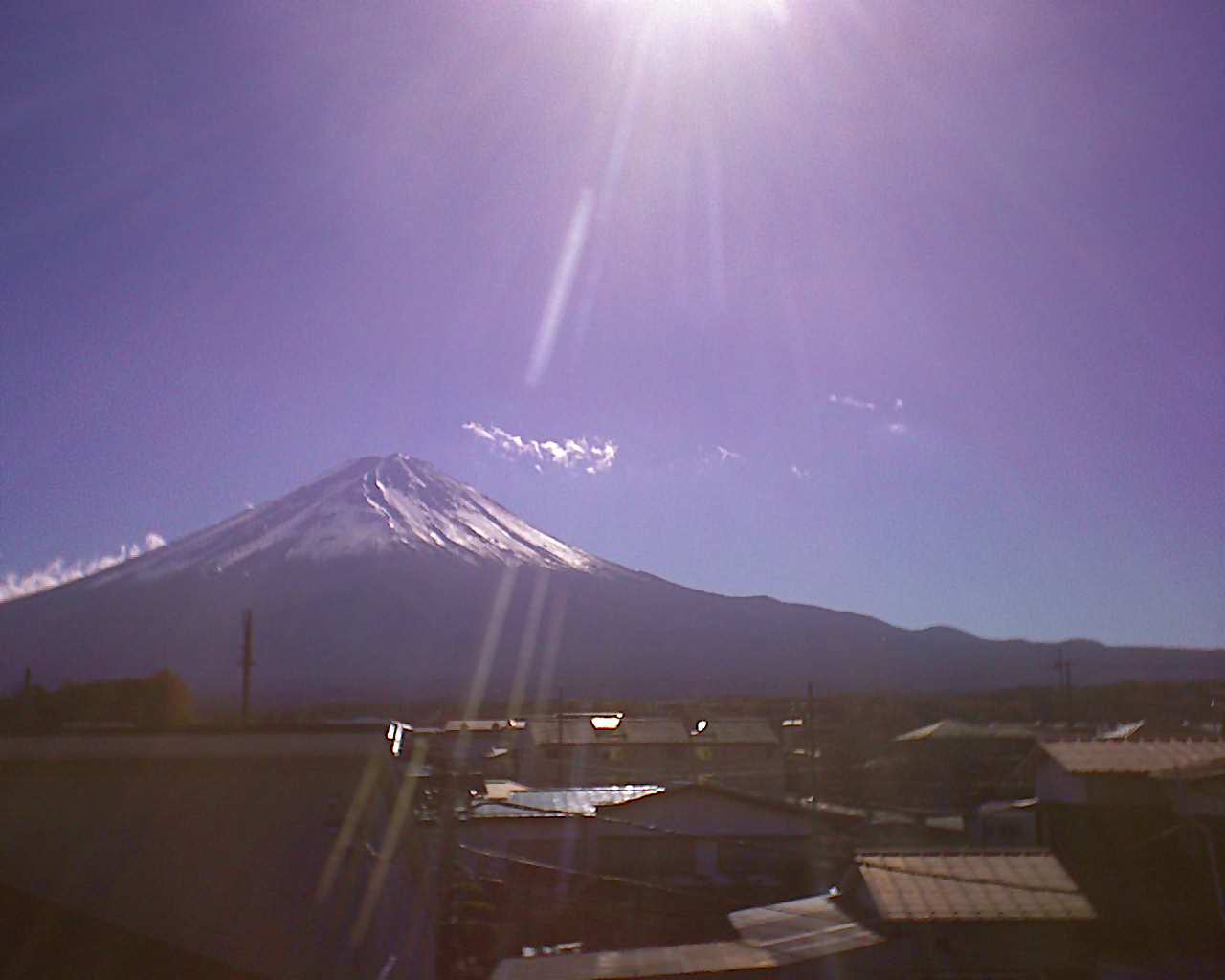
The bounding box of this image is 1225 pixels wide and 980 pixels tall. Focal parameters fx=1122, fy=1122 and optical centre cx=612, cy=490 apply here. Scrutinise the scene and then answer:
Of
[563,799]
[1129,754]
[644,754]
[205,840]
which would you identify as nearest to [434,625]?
[644,754]

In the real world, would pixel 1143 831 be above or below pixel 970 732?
below

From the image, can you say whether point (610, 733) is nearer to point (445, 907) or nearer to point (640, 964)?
point (445, 907)

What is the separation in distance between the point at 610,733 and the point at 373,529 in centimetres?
5838

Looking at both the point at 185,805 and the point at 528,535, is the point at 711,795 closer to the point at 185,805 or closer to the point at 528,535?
the point at 185,805

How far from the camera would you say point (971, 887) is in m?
8.58

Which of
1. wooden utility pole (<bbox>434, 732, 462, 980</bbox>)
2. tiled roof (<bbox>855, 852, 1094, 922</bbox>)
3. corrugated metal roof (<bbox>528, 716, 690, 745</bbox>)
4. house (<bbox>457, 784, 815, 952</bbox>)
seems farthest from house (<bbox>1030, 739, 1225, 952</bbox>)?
corrugated metal roof (<bbox>528, 716, 690, 745</bbox>)

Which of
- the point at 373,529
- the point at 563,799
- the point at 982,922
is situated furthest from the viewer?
the point at 373,529

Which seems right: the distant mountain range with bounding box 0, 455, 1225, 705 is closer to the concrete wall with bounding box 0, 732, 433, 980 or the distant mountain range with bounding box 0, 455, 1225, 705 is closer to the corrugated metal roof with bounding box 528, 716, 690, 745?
the corrugated metal roof with bounding box 528, 716, 690, 745

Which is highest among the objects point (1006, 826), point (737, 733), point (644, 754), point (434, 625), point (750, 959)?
point (434, 625)

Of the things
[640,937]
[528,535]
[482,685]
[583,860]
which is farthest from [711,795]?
[528,535]

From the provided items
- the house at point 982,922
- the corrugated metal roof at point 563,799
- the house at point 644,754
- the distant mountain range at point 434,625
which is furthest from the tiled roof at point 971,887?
the distant mountain range at point 434,625

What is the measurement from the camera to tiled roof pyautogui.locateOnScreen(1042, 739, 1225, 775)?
34.9 feet

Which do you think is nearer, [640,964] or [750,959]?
[640,964]

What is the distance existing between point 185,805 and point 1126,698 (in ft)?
140
